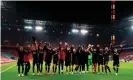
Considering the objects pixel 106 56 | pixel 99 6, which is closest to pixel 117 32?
pixel 99 6

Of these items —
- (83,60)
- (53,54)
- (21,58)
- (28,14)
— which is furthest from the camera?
(28,14)

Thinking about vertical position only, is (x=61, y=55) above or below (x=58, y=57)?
above

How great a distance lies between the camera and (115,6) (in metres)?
58.8

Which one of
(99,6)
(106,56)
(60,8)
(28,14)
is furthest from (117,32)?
(106,56)

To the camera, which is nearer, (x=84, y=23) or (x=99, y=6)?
(x=99, y=6)

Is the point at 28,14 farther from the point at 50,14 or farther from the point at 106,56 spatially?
the point at 106,56

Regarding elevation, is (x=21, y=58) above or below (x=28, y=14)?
below

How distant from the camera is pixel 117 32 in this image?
7019 cm

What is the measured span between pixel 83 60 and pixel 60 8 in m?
40.7

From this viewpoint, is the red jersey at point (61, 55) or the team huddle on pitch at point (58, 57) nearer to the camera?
the team huddle on pitch at point (58, 57)

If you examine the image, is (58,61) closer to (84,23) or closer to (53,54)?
(53,54)

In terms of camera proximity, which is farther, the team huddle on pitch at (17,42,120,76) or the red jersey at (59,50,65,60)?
the red jersey at (59,50,65,60)

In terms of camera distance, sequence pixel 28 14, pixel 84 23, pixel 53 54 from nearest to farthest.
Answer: pixel 53 54 < pixel 28 14 < pixel 84 23

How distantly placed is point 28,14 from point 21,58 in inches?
1835
